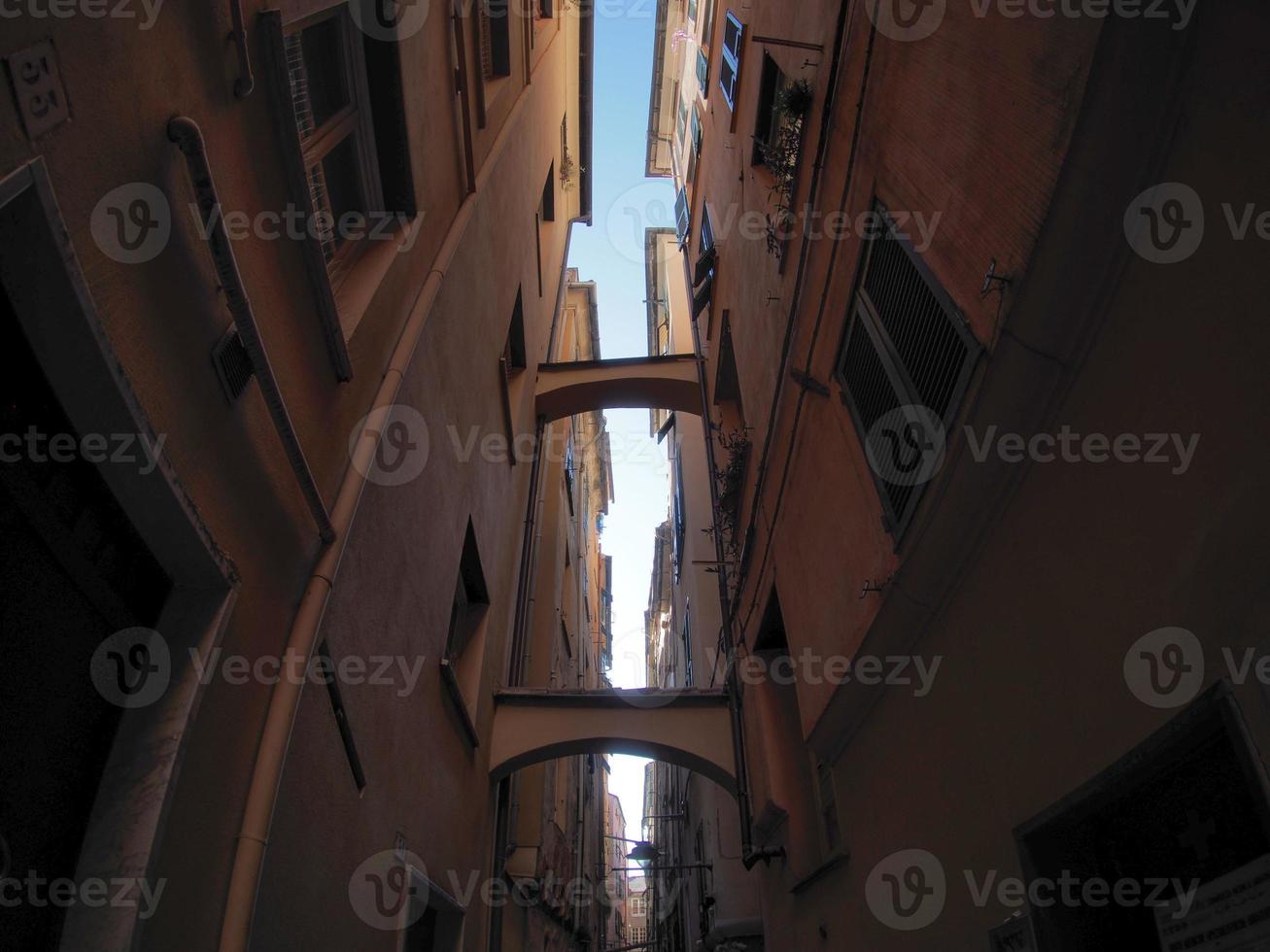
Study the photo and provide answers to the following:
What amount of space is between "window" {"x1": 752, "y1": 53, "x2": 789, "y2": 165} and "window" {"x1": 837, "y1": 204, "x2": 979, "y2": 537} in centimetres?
344

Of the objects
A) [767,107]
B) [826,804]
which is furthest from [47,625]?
[767,107]

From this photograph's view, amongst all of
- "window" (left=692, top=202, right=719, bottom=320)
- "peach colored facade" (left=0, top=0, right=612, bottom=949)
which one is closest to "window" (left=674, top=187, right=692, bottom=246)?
"window" (left=692, top=202, right=719, bottom=320)

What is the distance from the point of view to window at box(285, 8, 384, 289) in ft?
14.3

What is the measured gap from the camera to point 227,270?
265 centimetres

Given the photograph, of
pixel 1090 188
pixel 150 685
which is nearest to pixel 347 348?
pixel 150 685

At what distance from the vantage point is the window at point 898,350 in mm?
3193

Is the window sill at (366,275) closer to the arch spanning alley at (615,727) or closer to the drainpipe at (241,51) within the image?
the drainpipe at (241,51)

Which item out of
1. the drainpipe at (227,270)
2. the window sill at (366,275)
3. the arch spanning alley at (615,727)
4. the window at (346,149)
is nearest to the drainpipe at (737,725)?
the arch spanning alley at (615,727)

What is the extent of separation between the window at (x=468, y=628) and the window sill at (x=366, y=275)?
10.2 ft

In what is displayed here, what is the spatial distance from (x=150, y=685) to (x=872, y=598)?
3213mm

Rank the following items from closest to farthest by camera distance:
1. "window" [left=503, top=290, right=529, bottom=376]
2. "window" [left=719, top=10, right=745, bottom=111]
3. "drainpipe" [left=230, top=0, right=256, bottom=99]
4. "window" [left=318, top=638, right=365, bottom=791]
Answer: "drainpipe" [left=230, top=0, right=256, bottom=99]
"window" [left=318, top=638, right=365, bottom=791]
"window" [left=719, top=10, right=745, bottom=111]
"window" [left=503, top=290, right=529, bottom=376]

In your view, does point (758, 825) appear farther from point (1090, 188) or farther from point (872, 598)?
point (1090, 188)

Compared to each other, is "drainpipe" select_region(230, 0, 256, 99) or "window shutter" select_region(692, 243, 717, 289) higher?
"window shutter" select_region(692, 243, 717, 289)

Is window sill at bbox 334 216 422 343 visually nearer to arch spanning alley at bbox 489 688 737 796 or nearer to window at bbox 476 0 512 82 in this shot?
window at bbox 476 0 512 82
